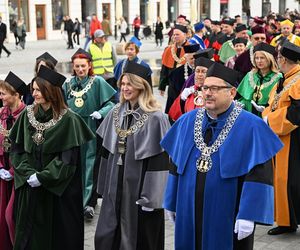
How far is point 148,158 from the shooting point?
5840 millimetres

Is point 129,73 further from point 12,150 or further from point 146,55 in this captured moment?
point 146,55

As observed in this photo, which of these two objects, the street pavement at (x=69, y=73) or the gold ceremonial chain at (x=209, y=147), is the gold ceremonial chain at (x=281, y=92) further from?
the gold ceremonial chain at (x=209, y=147)

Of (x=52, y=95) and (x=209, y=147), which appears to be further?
(x=52, y=95)

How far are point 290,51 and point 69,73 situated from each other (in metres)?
15.9

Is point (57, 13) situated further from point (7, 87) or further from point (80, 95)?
point (7, 87)

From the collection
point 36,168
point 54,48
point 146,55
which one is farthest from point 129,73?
point 54,48

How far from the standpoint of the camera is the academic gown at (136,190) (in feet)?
19.0

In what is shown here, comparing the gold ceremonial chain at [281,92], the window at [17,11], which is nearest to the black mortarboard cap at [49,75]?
the gold ceremonial chain at [281,92]

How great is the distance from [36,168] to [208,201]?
1.80 m

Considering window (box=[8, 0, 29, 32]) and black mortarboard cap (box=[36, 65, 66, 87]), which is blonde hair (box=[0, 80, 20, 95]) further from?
window (box=[8, 0, 29, 32])

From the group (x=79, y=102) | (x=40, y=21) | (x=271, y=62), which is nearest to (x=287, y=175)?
(x=271, y=62)

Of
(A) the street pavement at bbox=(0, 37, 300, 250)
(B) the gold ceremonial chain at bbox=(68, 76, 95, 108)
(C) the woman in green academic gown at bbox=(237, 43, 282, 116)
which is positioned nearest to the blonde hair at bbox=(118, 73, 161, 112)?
(A) the street pavement at bbox=(0, 37, 300, 250)

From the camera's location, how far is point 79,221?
6.10 meters

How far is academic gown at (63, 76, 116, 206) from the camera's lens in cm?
795
